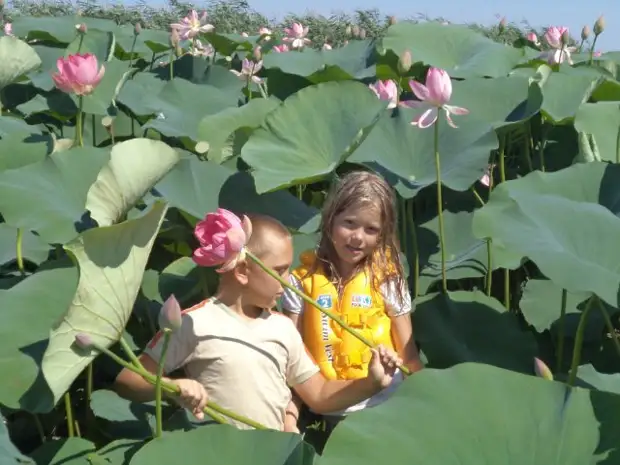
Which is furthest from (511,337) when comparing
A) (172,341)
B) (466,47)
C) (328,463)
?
(466,47)

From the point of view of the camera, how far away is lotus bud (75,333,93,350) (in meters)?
1.38

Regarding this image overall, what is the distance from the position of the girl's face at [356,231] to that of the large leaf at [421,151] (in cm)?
36

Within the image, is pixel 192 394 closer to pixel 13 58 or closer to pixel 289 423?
pixel 289 423

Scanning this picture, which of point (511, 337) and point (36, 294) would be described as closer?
point (36, 294)

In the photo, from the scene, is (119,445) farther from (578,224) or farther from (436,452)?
(578,224)

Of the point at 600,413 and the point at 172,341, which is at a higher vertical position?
the point at 600,413

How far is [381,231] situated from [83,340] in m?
0.81

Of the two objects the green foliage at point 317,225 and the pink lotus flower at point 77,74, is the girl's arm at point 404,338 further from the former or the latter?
the pink lotus flower at point 77,74

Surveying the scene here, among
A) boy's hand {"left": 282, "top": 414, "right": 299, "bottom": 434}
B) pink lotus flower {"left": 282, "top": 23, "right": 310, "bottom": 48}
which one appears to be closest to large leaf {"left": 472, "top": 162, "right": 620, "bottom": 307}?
boy's hand {"left": 282, "top": 414, "right": 299, "bottom": 434}

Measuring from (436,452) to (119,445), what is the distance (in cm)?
63

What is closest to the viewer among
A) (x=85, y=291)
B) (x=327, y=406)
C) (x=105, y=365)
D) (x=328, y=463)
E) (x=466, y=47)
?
(x=328, y=463)

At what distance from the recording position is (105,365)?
2143 mm

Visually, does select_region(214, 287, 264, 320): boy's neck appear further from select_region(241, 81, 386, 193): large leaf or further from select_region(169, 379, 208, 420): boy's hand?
select_region(241, 81, 386, 193): large leaf

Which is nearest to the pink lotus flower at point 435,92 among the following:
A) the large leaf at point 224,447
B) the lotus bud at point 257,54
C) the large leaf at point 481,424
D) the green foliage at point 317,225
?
the green foliage at point 317,225
